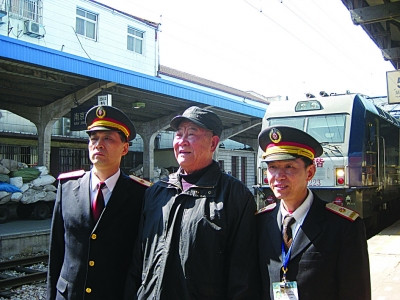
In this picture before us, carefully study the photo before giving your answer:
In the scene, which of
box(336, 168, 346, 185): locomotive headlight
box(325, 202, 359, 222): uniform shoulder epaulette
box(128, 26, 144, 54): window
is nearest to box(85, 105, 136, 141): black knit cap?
box(325, 202, 359, 222): uniform shoulder epaulette

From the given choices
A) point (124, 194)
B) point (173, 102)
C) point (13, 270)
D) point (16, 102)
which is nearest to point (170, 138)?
point (173, 102)

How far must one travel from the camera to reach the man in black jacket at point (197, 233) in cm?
233

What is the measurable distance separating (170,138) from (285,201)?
83.3 feet

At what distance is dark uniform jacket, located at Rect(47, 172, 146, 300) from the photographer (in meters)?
2.63

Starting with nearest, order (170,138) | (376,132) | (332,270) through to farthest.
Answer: (332,270) < (376,132) < (170,138)

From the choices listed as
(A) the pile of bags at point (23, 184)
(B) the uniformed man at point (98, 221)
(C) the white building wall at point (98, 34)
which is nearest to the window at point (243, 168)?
(C) the white building wall at point (98, 34)

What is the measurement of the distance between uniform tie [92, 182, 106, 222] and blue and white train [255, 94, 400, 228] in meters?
5.80

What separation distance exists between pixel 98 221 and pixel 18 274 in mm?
5965

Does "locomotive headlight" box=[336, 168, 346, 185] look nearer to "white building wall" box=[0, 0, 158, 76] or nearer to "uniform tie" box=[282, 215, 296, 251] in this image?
"uniform tie" box=[282, 215, 296, 251]

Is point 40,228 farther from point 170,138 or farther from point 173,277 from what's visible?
point 170,138

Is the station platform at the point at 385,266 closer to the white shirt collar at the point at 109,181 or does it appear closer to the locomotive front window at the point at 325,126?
the locomotive front window at the point at 325,126

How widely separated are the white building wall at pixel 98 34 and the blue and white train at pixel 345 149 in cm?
1457

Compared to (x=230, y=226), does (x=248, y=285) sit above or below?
below

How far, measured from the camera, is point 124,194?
2.86m
